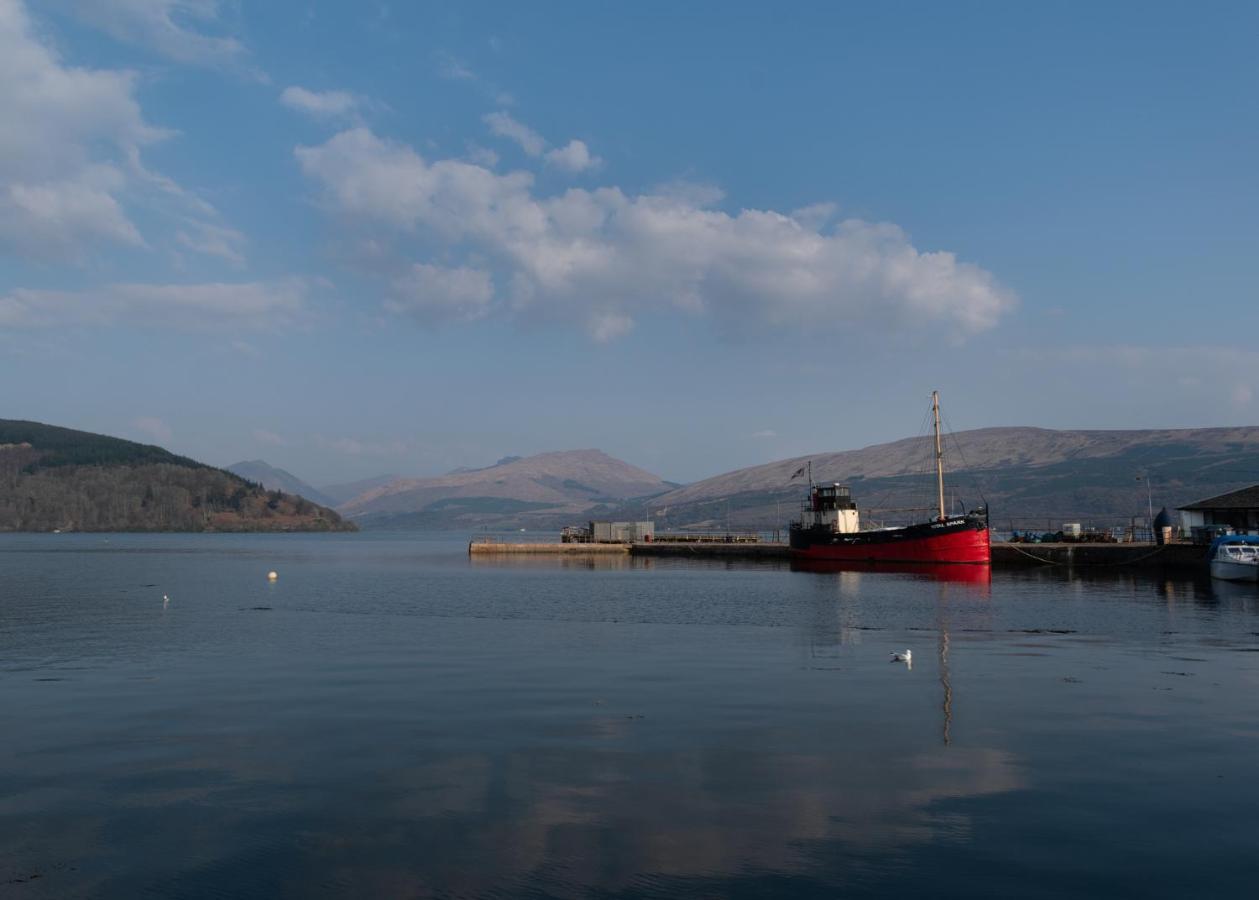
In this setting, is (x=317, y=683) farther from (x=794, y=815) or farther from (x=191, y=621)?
(x=191, y=621)

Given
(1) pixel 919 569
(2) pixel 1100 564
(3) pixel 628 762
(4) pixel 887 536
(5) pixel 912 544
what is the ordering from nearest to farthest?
(3) pixel 628 762 → (2) pixel 1100 564 → (1) pixel 919 569 → (5) pixel 912 544 → (4) pixel 887 536

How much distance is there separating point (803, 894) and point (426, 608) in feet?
155

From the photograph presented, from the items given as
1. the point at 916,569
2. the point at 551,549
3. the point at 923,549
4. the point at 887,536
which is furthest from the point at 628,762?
the point at 551,549

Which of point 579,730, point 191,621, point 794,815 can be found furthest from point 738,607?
point 794,815

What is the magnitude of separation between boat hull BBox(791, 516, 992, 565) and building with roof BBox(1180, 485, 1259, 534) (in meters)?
19.3

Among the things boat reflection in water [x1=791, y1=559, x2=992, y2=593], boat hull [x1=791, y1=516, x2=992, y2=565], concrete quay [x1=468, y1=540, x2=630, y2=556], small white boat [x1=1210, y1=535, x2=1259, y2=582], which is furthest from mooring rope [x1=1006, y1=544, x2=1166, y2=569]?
concrete quay [x1=468, y1=540, x2=630, y2=556]

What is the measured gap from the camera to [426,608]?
188 ft

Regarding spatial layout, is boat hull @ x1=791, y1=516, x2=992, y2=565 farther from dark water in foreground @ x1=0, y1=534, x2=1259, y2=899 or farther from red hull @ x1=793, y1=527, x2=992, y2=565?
dark water in foreground @ x1=0, y1=534, x2=1259, y2=899

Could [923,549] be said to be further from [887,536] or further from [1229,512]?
[1229,512]

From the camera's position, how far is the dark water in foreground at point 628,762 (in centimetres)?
1338

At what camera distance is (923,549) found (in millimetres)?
100188

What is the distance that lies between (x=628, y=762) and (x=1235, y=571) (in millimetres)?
70791

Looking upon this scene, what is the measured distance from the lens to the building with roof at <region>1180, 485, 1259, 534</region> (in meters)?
89.8

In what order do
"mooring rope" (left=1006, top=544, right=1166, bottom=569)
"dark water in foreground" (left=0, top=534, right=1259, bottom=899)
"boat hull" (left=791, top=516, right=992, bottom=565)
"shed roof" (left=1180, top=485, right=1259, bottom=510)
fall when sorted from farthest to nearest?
"boat hull" (left=791, top=516, right=992, bottom=565), "shed roof" (left=1180, top=485, right=1259, bottom=510), "mooring rope" (left=1006, top=544, right=1166, bottom=569), "dark water in foreground" (left=0, top=534, right=1259, bottom=899)
